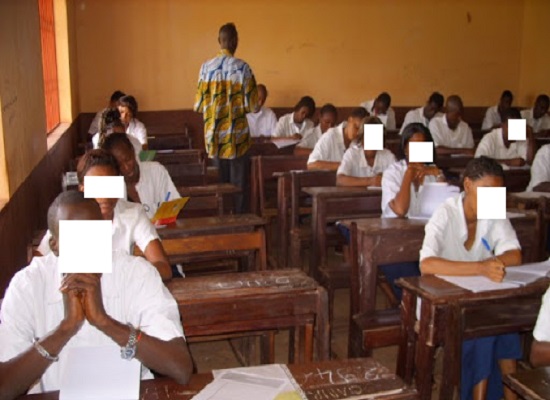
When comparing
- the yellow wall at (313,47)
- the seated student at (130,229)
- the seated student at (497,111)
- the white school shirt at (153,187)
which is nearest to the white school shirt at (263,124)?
the yellow wall at (313,47)

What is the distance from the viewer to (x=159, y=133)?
8148mm

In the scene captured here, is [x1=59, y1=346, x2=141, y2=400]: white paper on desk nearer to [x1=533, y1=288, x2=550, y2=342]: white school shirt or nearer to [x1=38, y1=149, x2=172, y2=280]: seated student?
[x1=38, y1=149, x2=172, y2=280]: seated student

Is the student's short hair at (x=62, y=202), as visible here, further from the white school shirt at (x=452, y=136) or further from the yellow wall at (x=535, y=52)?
the yellow wall at (x=535, y=52)

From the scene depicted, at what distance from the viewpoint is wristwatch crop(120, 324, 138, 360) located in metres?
1.50

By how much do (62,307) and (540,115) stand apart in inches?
331

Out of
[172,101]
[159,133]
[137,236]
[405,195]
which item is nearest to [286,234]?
[405,195]

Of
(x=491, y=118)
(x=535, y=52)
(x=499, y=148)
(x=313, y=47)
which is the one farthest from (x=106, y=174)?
(x=535, y=52)

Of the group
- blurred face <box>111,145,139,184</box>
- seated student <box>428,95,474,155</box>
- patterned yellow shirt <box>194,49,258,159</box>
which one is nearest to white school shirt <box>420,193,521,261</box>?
blurred face <box>111,145,139,184</box>

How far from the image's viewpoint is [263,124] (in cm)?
791

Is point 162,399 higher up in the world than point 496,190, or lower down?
lower down

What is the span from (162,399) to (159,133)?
22.8 ft

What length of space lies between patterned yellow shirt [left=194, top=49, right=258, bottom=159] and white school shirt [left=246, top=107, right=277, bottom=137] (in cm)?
259

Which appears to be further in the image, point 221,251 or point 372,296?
point 221,251

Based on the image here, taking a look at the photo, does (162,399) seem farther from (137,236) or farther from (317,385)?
(137,236)
